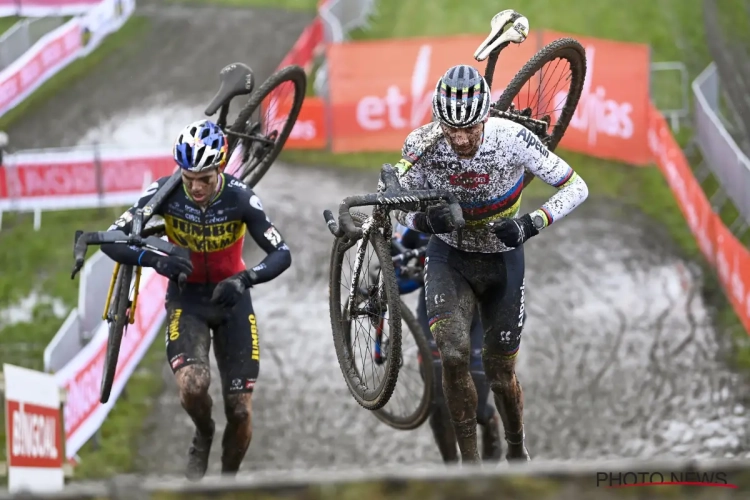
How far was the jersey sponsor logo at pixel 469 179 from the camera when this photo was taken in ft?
30.7

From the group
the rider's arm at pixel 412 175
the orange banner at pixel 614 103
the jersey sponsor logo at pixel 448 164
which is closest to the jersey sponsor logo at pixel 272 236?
the rider's arm at pixel 412 175

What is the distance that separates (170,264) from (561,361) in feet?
30.1

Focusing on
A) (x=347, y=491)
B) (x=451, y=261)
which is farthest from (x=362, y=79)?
Answer: (x=347, y=491)

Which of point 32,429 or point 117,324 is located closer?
point 117,324

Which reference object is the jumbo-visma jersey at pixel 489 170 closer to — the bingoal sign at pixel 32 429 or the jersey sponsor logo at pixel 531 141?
the jersey sponsor logo at pixel 531 141

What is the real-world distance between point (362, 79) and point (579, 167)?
5228mm

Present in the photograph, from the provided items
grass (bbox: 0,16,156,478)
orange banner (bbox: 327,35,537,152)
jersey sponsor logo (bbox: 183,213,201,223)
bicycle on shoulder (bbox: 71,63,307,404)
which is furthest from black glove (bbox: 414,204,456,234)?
orange banner (bbox: 327,35,537,152)

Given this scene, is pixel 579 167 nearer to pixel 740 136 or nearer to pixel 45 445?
pixel 740 136

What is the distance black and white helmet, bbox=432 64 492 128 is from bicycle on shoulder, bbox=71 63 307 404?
217cm

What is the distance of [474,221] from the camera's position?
9625 mm

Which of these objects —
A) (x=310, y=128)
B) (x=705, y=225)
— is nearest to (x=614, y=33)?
(x=310, y=128)

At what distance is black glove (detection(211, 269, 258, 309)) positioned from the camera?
32.6ft

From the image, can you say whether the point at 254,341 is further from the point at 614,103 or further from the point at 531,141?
the point at 614,103

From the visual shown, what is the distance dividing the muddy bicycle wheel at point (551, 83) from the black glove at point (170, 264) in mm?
2936
